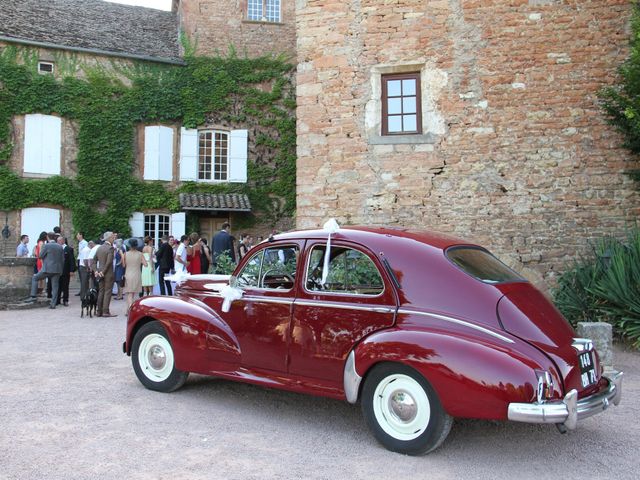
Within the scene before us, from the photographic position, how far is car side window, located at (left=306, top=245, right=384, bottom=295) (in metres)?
4.20

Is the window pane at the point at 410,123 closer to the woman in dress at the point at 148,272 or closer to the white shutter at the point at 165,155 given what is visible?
the woman in dress at the point at 148,272

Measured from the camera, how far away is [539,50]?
30.9 feet

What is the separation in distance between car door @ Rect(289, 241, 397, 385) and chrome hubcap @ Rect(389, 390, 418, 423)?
17.3 inches

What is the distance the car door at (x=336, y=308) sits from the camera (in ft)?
13.3

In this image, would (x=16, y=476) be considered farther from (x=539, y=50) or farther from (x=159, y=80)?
(x=159, y=80)

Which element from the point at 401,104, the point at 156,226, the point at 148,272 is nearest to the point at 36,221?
the point at 156,226

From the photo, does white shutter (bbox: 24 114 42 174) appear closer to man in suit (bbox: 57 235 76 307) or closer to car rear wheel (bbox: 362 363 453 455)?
man in suit (bbox: 57 235 76 307)

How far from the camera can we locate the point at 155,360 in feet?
17.6

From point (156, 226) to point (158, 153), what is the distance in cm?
245

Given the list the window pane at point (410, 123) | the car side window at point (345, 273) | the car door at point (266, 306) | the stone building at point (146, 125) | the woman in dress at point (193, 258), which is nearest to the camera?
the car side window at point (345, 273)

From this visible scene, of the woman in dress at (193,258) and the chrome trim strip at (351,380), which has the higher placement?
the woman in dress at (193,258)

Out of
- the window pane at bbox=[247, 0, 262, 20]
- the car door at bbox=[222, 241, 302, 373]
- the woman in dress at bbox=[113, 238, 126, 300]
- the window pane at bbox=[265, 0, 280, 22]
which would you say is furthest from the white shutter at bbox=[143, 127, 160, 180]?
the car door at bbox=[222, 241, 302, 373]

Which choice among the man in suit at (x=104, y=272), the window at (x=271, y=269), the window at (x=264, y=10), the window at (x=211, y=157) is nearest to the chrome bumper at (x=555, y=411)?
the window at (x=271, y=269)

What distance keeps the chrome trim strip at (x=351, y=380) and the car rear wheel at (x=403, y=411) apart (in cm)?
6
